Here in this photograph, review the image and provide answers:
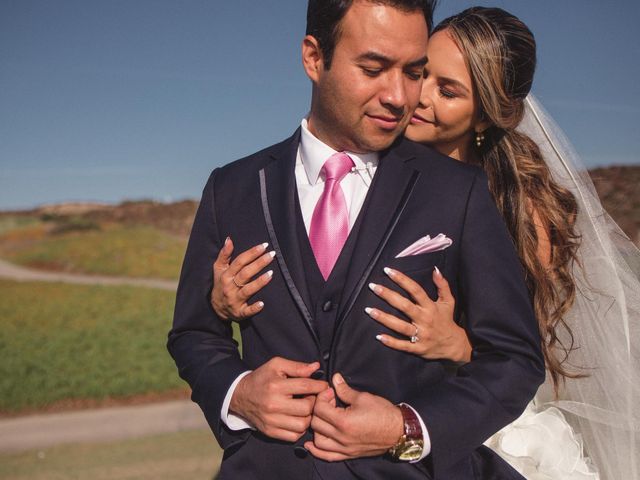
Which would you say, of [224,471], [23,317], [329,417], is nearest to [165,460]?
[224,471]

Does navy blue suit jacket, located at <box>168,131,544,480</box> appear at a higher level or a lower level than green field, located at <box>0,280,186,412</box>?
higher

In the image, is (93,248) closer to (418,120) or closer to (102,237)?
(102,237)

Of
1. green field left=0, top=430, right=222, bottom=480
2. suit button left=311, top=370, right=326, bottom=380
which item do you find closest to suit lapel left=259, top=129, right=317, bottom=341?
suit button left=311, top=370, right=326, bottom=380

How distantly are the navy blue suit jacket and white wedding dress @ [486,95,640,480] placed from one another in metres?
0.77

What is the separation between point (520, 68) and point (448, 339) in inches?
58.4

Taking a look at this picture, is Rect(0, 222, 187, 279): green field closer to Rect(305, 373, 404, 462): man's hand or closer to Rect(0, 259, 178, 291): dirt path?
Rect(0, 259, 178, 291): dirt path

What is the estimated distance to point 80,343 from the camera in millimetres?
13375

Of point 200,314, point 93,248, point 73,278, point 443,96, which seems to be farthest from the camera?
point 93,248

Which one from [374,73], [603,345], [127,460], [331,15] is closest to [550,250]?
[603,345]

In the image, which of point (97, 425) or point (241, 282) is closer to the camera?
point (241, 282)

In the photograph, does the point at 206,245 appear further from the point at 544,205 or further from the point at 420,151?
the point at 544,205

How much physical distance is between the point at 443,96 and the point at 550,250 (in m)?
0.87

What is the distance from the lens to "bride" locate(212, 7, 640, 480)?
123 inches

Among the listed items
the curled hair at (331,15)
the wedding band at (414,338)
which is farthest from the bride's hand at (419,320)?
the curled hair at (331,15)
